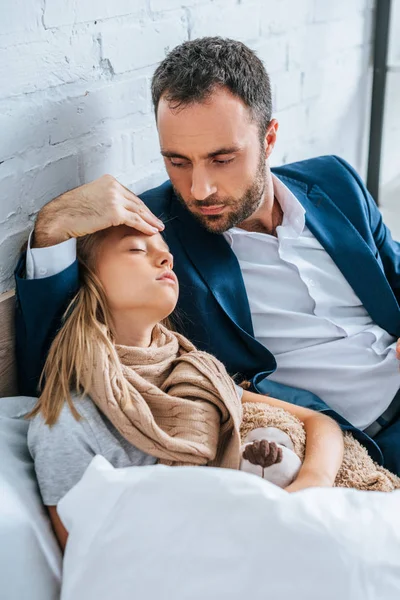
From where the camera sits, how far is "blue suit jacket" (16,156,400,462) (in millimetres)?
1348

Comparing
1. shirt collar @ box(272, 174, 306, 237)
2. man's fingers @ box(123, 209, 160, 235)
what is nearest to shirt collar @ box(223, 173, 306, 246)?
shirt collar @ box(272, 174, 306, 237)

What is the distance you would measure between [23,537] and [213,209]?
82 cm

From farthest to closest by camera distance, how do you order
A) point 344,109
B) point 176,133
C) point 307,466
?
1. point 344,109
2. point 176,133
3. point 307,466

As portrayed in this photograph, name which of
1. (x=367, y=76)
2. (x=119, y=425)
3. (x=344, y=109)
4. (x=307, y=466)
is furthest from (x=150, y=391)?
(x=367, y=76)

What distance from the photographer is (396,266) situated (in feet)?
6.36

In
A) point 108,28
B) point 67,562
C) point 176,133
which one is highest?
point 108,28

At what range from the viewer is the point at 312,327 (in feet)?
5.72

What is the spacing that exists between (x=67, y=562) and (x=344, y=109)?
216cm

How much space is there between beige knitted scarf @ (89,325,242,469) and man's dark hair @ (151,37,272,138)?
1.68ft

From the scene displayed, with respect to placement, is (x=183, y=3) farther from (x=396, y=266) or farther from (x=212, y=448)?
(x=212, y=448)

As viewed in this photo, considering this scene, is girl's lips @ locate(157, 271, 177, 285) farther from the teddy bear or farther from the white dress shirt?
the white dress shirt

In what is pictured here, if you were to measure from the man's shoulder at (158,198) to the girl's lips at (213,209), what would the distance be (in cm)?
10

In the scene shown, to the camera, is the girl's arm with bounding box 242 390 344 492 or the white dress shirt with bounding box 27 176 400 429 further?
the white dress shirt with bounding box 27 176 400 429

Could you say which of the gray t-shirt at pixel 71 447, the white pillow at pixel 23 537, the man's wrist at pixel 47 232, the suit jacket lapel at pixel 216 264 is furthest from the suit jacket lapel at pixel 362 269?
the white pillow at pixel 23 537
